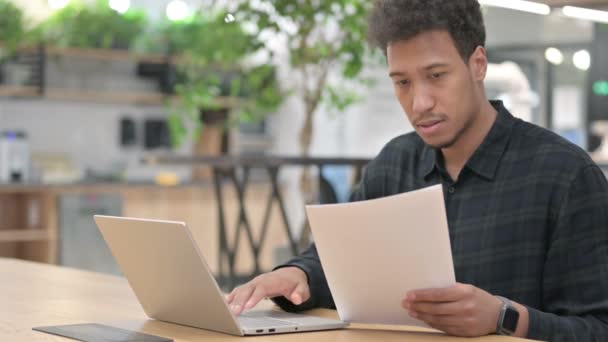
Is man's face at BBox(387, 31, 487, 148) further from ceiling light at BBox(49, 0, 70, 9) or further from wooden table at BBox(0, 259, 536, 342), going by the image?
ceiling light at BBox(49, 0, 70, 9)

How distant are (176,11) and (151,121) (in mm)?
948

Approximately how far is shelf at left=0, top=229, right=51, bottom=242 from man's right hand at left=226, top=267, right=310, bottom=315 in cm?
579

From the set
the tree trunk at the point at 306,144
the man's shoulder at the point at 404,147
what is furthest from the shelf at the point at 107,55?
the man's shoulder at the point at 404,147

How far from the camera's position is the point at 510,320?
5.09 feet

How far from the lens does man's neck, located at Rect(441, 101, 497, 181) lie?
1.89 m

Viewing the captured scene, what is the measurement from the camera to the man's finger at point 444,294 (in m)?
1.47

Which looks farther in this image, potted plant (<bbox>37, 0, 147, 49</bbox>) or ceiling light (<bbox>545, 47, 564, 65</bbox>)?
potted plant (<bbox>37, 0, 147, 49</bbox>)

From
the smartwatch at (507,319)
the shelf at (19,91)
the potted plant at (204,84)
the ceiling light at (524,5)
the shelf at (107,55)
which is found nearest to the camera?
the smartwatch at (507,319)

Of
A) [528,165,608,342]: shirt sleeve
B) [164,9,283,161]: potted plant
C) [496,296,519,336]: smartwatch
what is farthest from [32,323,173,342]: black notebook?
[164,9,283,161]: potted plant

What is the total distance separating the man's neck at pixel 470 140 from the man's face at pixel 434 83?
0.07 meters

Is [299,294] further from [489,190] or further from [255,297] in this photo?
[489,190]

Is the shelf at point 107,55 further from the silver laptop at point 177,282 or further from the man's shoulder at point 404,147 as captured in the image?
the silver laptop at point 177,282

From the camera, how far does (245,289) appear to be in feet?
5.95

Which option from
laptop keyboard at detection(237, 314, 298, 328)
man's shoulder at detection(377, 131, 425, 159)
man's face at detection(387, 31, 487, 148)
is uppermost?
man's face at detection(387, 31, 487, 148)
